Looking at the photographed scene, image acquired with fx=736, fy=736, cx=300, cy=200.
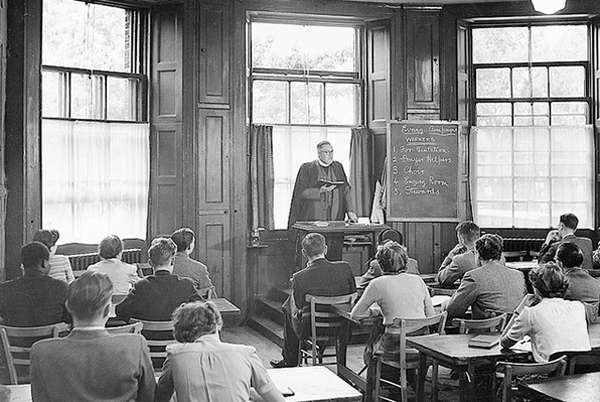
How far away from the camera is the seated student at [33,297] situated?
4227 millimetres

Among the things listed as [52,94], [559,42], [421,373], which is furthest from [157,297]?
[559,42]

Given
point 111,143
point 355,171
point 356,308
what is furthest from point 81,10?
point 356,308

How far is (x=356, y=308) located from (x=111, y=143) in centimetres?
404

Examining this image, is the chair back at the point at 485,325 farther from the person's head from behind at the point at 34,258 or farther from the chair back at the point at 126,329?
the person's head from behind at the point at 34,258

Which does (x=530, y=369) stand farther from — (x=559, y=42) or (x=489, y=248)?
(x=559, y=42)

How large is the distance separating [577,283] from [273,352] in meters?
2.98

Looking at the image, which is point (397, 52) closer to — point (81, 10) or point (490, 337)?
point (81, 10)

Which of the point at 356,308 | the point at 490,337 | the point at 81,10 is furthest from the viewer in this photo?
the point at 81,10

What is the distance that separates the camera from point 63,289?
4.31 meters

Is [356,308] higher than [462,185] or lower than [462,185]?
lower

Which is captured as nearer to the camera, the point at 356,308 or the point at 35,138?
the point at 356,308

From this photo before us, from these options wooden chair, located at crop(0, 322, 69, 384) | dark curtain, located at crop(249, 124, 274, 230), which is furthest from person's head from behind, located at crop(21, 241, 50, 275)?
dark curtain, located at crop(249, 124, 274, 230)

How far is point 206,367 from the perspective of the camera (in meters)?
2.66

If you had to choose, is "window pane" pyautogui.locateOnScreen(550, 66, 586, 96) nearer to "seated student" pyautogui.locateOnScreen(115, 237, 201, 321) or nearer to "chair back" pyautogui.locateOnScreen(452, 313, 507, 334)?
"chair back" pyautogui.locateOnScreen(452, 313, 507, 334)
